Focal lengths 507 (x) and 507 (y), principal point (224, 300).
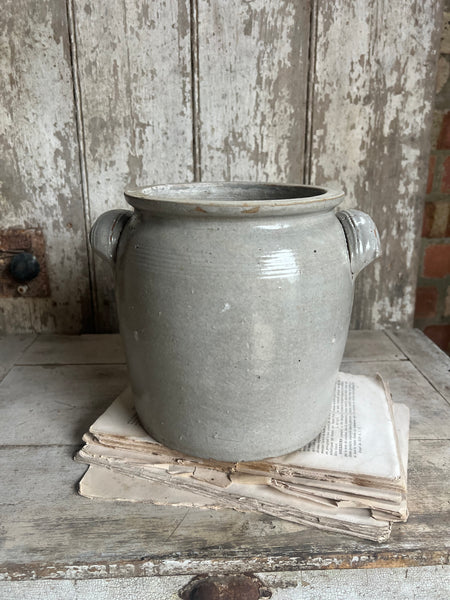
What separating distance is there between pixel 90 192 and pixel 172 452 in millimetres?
684

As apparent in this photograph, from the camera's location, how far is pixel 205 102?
1103mm

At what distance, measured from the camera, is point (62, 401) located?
0.91 metres

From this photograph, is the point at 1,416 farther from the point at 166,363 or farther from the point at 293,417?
the point at 293,417

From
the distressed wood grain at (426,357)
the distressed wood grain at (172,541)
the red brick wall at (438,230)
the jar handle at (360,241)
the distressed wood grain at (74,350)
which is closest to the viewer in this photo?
the distressed wood grain at (172,541)

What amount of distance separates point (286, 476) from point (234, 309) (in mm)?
234

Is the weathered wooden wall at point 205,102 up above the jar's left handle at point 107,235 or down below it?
above

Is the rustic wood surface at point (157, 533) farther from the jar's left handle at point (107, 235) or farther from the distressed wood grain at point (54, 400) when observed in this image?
the jar's left handle at point (107, 235)

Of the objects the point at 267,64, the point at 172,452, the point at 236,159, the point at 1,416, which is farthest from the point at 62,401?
the point at 267,64

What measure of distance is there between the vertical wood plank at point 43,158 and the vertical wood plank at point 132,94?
0.04 meters

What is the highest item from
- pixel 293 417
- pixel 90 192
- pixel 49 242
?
pixel 90 192

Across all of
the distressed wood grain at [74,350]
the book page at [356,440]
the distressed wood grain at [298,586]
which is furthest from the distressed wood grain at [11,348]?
the book page at [356,440]

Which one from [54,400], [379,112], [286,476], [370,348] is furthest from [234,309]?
[379,112]

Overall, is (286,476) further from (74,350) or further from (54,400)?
(74,350)

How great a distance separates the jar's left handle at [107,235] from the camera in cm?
69
